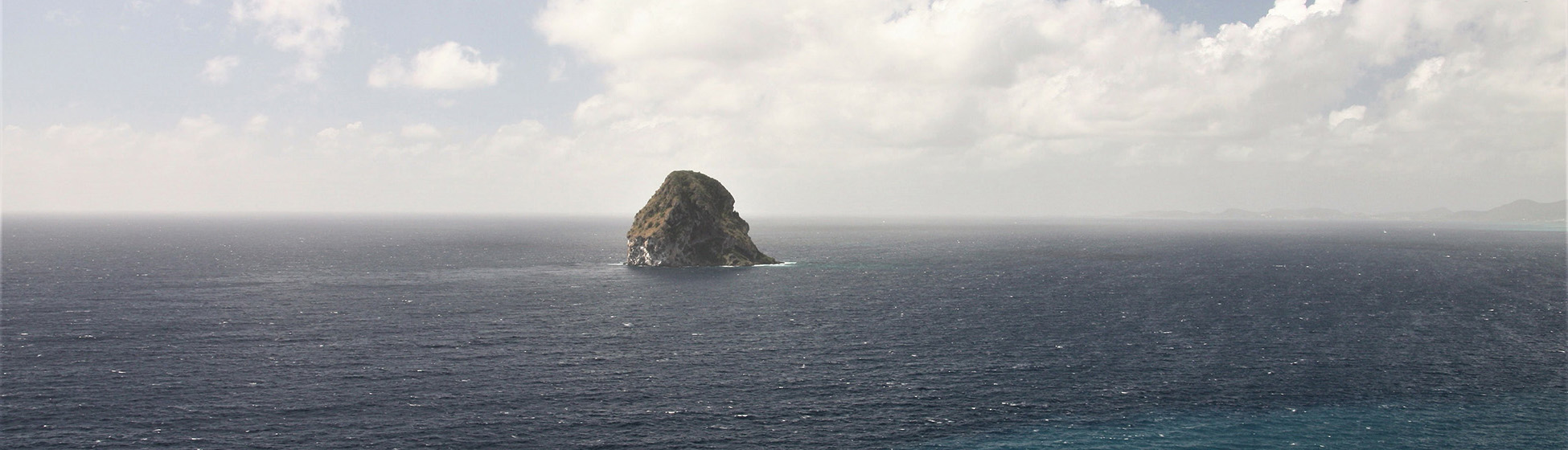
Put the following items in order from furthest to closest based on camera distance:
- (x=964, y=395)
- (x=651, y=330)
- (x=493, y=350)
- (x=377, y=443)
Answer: (x=651, y=330), (x=493, y=350), (x=964, y=395), (x=377, y=443)

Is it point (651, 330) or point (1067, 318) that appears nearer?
point (651, 330)

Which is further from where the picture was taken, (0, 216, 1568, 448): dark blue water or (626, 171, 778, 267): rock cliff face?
(626, 171, 778, 267): rock cliff face

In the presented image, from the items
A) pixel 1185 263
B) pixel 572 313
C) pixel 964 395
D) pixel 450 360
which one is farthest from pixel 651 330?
pixel 1185 263

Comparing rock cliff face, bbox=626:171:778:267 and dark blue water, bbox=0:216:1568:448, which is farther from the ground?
rock cliff face, bbox=626:171:778:267

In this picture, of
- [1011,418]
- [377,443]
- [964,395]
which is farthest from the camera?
[964,395]

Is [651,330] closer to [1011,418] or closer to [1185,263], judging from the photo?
[1011,418]
